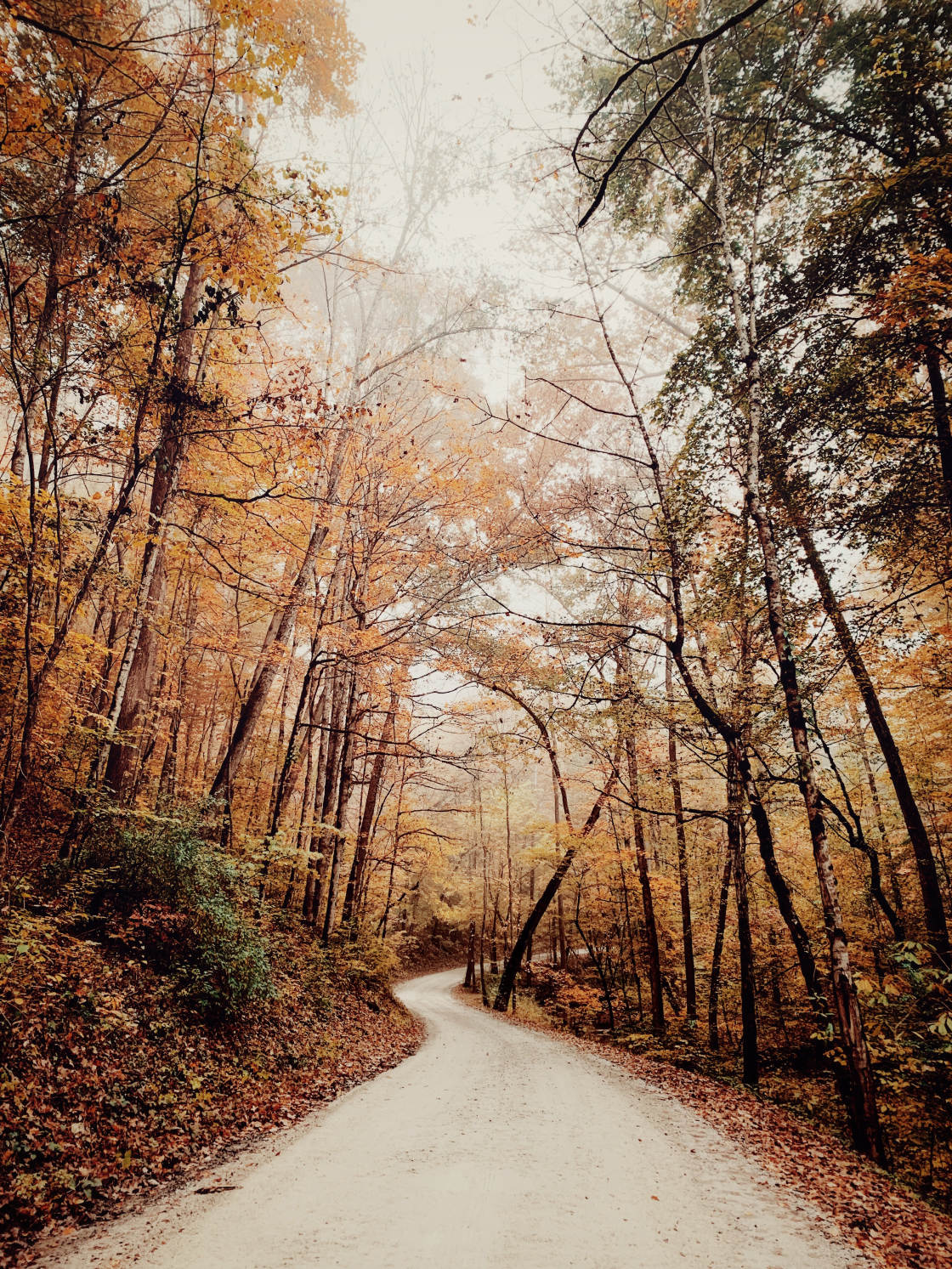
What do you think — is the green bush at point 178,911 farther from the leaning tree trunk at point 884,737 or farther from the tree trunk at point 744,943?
the leaning tree trunk at point 884,737

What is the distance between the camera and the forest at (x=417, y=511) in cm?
486

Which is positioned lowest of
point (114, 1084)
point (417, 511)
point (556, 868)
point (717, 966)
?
point (717, 966)

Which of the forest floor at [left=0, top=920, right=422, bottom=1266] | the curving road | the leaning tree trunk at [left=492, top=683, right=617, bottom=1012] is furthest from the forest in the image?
the curving road

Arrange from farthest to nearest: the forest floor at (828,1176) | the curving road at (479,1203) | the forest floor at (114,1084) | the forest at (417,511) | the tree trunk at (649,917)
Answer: the tree trunk at (649,917) < the forest at (417,511) < the forest floor at (828,1176) < the forest floor at (114,1084) < the curving road at (479,1203)

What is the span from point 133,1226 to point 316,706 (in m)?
11.4

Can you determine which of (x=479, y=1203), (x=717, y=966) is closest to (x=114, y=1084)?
(x=479, y=1203)

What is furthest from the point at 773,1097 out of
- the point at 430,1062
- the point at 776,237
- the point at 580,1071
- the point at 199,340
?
the point at 199,340

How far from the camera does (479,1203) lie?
3820mm

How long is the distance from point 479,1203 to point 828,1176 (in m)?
3.41

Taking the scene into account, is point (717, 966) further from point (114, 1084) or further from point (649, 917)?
point (114, 1084)

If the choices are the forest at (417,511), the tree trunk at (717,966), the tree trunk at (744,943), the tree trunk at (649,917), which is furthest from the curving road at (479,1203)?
the tree trunk at (649,917)

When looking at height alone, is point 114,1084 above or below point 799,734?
below

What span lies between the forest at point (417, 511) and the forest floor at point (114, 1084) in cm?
3

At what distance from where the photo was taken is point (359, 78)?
31.6ft
